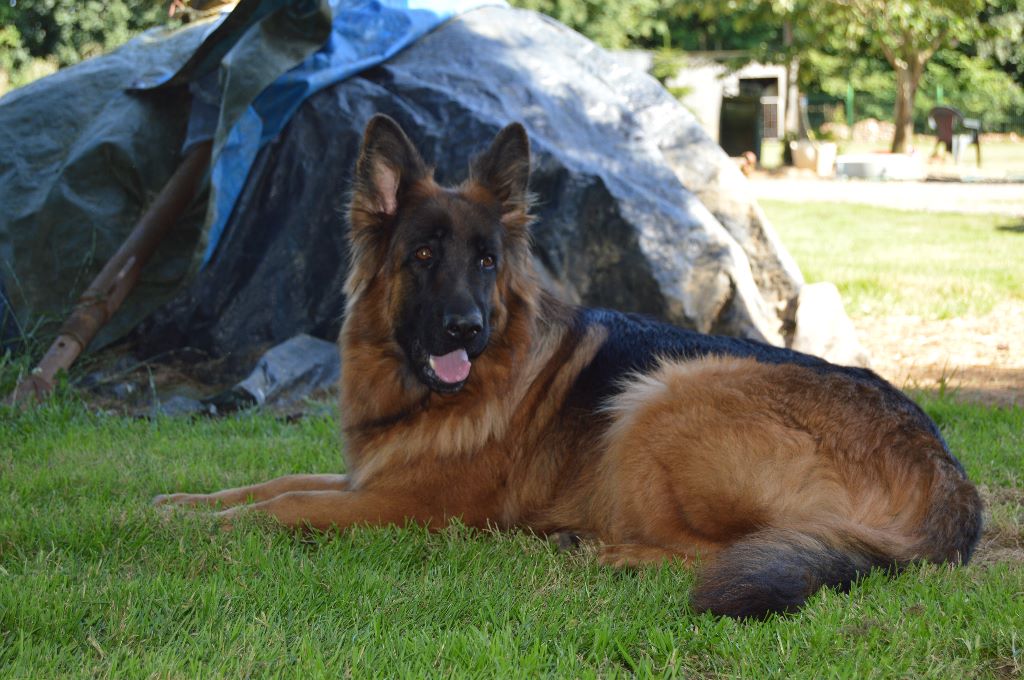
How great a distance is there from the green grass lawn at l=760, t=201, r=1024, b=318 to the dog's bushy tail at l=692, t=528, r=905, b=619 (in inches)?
280

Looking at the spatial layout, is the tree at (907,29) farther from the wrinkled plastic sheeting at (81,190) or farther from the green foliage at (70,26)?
the wrinkled plastic sheeting at (81,190)

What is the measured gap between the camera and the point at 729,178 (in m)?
9.23

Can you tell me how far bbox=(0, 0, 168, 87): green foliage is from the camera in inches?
1348

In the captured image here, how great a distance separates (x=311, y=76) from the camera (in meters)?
7.87

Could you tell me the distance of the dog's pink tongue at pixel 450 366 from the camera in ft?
14.9

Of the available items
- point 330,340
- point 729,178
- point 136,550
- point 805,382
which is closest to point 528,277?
point 805,382

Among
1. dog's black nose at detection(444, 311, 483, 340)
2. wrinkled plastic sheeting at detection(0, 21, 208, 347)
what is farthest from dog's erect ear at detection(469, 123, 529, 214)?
wrinkled plastic sheeting at detection(0, 21, 208, 347)

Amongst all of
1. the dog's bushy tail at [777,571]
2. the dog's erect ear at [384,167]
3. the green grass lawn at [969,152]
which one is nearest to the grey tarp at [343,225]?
the dog's erect ear at [384,167]

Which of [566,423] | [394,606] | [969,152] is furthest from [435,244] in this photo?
[969,152]

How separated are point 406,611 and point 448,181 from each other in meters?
4.72

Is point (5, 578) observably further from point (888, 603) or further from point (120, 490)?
point (888, 603)

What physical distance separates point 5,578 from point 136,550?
544mm

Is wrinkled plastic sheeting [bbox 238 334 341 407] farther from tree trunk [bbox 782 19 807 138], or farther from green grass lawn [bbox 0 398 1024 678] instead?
tree trunk [bbox 782 19 807 138]

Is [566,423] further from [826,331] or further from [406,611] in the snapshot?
[826,331]
